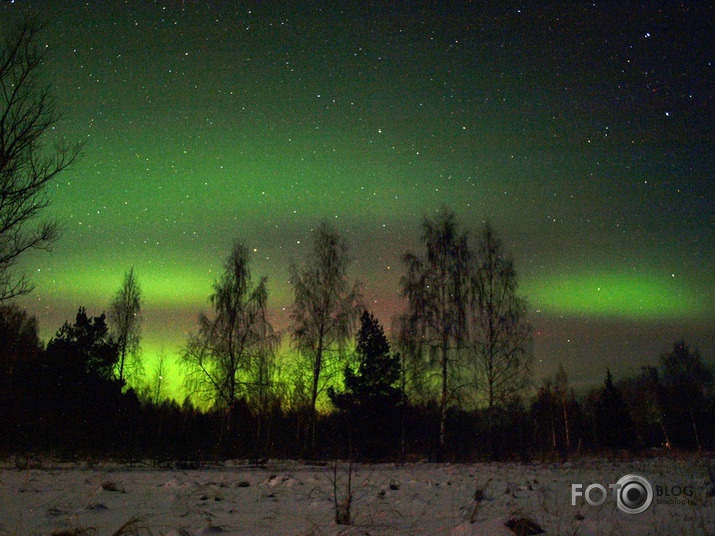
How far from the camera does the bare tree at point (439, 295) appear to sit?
65.2ft

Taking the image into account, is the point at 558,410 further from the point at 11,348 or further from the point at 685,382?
the point at 11,348

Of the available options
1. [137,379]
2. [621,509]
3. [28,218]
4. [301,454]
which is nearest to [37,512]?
[621,509]

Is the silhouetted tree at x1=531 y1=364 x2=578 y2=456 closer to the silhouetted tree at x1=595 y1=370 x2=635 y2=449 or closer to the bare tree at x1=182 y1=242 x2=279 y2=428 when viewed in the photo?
the silhouetted tree at x1=595 y1=370 x2=635 y2=449

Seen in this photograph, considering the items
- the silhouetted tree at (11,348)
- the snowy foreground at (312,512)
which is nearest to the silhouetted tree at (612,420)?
the snowy foreground at (312,512)

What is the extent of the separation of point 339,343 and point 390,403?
3749 mm

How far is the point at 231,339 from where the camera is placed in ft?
72.3

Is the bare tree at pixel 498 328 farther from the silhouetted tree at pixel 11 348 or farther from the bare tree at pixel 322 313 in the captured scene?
the silhouetted tree at pixel 11 348

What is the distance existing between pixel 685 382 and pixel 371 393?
4043cm

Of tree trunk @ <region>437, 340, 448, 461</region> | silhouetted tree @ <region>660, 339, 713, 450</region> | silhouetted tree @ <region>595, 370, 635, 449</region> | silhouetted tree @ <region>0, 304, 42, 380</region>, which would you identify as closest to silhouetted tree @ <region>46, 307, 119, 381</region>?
silhouetted tree @ <region>0, 304, 42, 380</region>

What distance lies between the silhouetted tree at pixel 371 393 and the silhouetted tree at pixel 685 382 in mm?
36214

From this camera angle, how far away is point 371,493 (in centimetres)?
614

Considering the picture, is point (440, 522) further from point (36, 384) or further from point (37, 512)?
point (36, 384)

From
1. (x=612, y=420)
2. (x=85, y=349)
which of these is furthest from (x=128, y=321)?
(x=612, y=420)

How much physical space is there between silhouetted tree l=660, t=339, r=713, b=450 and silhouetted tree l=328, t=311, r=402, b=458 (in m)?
36.2
